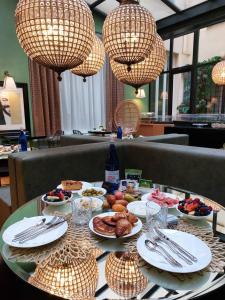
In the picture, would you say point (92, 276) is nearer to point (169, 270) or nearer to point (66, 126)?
point (169, 270)

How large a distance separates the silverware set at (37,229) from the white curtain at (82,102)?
5.31 meters

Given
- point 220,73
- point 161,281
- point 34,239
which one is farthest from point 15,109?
point 161,281

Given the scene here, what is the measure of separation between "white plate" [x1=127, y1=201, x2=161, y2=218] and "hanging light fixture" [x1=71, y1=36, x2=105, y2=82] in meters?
1.36

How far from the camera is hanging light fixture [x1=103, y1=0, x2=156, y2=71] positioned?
1456 millimetres

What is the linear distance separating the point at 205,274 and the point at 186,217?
0.39 meters

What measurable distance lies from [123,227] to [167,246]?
0.18 meters

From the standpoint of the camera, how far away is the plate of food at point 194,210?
106cm

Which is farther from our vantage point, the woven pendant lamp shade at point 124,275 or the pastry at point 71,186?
the pastry at point 71,186

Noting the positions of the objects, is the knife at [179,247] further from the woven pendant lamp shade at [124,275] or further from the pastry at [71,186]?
the pastry at [71,186]

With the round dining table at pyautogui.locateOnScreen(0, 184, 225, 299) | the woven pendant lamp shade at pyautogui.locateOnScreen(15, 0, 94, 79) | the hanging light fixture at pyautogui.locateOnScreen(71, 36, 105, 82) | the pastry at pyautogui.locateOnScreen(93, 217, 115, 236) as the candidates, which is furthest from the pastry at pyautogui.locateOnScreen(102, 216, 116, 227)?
the hanging light fixture at pyautogui.locateOnScreen(71, 36, 105, 82)

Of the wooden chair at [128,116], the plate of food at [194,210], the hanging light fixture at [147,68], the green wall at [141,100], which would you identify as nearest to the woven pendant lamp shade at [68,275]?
the plate of food at [194,210]

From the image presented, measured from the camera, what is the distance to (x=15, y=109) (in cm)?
513

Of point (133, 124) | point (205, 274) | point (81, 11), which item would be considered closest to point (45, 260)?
point (205, 274)

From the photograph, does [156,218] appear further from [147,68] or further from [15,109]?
[15,109]
